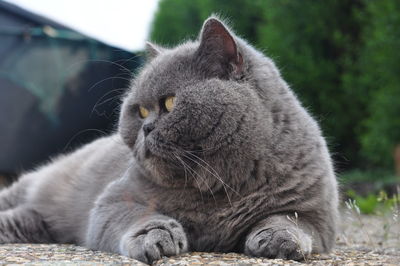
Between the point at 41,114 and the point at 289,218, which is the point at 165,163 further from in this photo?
the point at 41,114

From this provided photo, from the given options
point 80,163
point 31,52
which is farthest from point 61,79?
point 80,163

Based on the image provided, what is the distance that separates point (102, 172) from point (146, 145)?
0.95 meters

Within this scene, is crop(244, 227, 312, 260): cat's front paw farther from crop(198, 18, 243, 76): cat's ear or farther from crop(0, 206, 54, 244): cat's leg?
crop(0, 206, 54, 244): cat's leg

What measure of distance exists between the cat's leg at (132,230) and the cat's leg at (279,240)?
0.28 meters

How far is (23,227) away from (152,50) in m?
1.21

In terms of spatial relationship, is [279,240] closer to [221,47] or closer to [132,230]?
[132,230]

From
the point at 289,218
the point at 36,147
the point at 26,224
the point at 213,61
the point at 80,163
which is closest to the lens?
the point at 289,218

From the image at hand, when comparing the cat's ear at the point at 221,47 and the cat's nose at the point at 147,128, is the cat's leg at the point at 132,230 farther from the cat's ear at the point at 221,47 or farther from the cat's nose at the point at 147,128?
the cat's ear at the point at 221,47

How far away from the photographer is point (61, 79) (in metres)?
6.75

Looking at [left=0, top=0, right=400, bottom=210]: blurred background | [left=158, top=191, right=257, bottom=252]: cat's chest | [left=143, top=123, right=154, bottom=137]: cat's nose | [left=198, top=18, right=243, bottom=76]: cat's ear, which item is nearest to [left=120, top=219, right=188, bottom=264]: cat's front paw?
[left=158, top=191, right=257, bottom=252]: cat's chest

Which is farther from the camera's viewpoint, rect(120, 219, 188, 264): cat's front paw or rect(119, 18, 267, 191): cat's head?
rect(119, 18, 267, 191): cat's head

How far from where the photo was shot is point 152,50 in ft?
9.54

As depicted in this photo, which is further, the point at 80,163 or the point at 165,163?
the point at 80,163

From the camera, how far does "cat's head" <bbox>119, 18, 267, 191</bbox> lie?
7.43 feet
